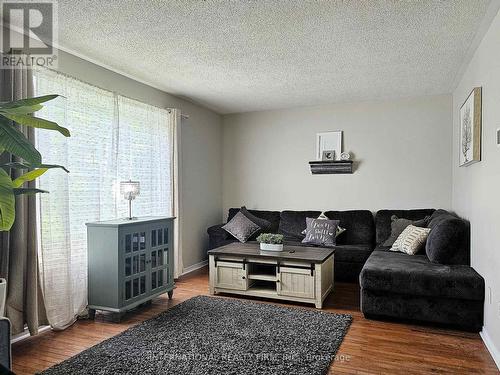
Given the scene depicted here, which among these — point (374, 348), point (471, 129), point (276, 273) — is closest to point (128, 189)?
point (276, 273)

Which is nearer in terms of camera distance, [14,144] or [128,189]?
[14,144]

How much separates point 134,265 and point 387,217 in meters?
3.45

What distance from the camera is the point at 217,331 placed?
3012 mm

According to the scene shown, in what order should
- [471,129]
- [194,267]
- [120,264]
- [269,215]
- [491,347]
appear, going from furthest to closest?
[269,215] → [194,267] → [471,129] → [120,264] → [491,347]

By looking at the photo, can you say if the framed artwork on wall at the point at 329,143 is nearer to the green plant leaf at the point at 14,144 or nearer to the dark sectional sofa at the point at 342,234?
the dark sectional sofa at the point at 342,234

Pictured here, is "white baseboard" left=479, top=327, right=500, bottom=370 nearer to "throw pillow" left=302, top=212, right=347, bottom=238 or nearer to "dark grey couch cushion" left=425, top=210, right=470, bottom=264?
"dark grey couch cushion" left=425, top=210, right=470, bottom=264

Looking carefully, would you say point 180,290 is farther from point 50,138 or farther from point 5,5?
point 5,5

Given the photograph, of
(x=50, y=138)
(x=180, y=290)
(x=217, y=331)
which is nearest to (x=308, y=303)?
(x=217, y=331)

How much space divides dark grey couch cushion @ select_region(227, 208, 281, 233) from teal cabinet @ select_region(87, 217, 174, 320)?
2.27 m

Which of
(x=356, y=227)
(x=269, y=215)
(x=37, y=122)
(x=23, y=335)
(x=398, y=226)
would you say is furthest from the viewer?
(x=269, y=215)

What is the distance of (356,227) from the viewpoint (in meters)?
5.17

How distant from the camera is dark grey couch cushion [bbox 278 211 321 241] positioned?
17.8ft

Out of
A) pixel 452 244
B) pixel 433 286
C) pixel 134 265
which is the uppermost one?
pixel 452 244

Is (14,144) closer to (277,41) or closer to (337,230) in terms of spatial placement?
(277,41)
